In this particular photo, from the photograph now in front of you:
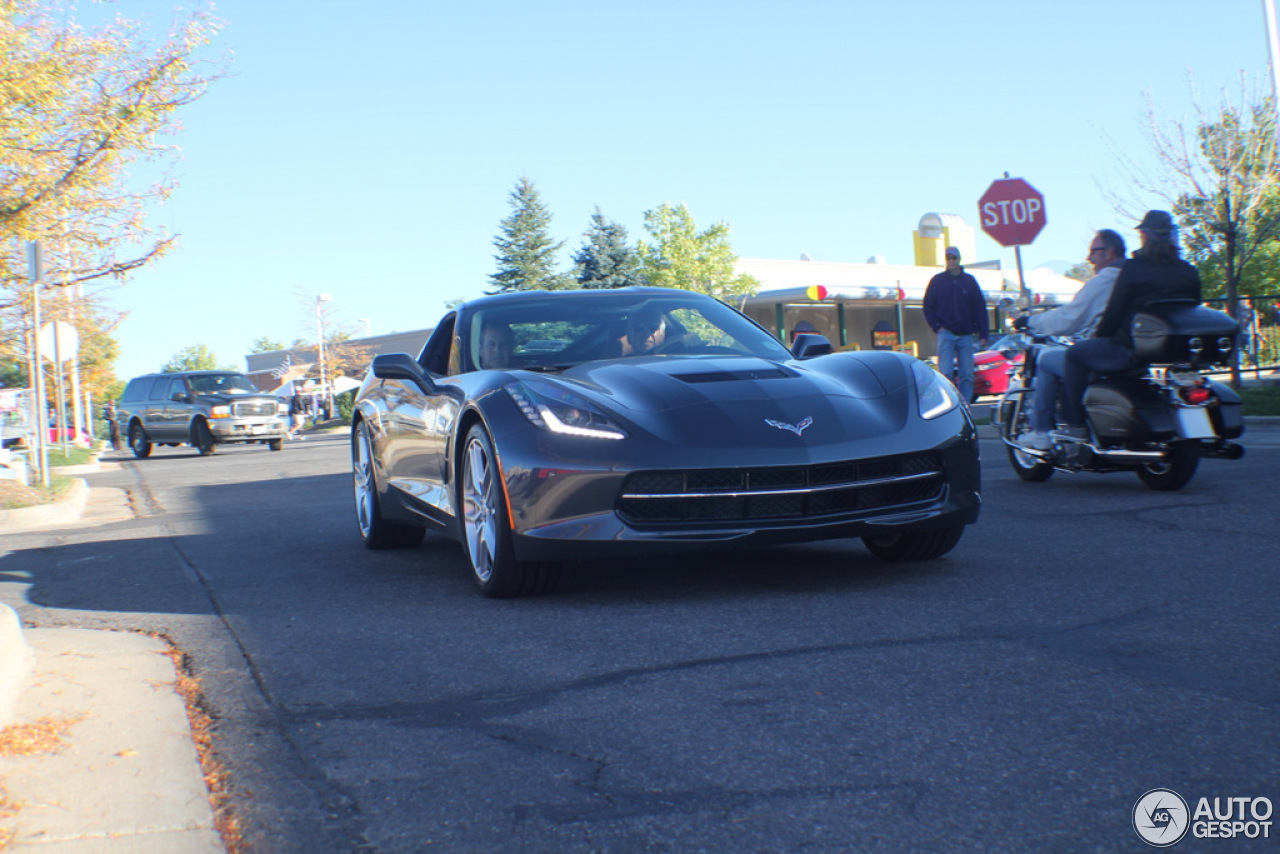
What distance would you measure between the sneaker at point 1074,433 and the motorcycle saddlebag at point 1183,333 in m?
0.72

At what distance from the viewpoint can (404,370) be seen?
5.97 metres

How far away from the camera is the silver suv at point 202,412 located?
2589 cm

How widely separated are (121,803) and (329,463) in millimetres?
15586

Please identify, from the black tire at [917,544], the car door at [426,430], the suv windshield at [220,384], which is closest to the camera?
the black tire at [917,544]

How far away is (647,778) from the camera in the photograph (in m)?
2.60

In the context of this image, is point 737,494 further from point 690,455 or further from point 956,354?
point 956,354

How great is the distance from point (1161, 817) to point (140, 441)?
92.3ft

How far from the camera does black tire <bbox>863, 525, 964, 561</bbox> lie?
514 centimetres

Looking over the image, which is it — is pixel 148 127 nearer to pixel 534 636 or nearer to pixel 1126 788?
pixel 534 636

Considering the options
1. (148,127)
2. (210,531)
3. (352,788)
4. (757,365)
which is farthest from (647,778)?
(148,127)

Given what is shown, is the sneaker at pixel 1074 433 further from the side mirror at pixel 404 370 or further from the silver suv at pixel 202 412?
the silver suv at pixel 202 412

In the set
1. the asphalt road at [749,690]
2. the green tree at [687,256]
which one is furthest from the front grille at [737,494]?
the green tree at [687,256]

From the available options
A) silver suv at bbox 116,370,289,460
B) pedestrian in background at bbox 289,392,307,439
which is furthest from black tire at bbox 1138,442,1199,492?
pedestrian in background at bbox 289,392,307,439

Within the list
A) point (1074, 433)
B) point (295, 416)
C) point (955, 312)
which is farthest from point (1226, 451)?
point (295, 416)
